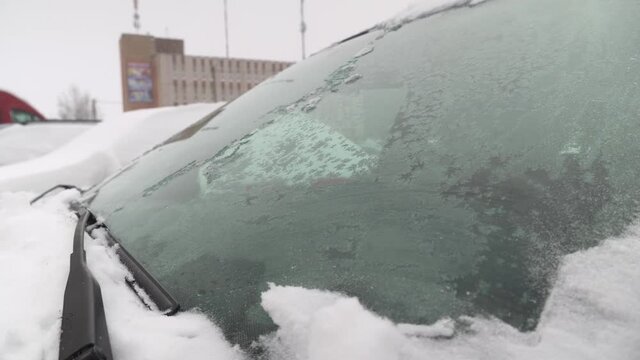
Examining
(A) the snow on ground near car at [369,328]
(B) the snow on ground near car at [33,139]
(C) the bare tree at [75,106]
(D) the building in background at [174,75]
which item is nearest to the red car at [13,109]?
(B) the snow on ground near car at [33,139]

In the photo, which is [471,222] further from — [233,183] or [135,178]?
[135,178]

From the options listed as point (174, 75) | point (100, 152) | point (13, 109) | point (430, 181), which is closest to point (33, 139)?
point (100, 152)

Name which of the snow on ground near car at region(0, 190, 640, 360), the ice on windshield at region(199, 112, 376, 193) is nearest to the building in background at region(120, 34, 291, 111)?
the ice on windshield at region(199, 112, 376, 193)

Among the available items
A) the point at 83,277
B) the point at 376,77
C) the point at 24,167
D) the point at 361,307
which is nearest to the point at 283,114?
the point at 376,77

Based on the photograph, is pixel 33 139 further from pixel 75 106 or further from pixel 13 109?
pixel 75 106

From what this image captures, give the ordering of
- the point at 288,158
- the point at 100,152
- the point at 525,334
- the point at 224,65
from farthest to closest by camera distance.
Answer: the point at 224,65 → the point at 100,152 → the point at 288,158 → the point at 525,334

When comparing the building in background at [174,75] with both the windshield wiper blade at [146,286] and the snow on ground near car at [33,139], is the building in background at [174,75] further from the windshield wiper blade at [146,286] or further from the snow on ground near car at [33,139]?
the windshield wiper blade at [146,286]

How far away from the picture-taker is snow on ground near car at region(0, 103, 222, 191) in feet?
8.95

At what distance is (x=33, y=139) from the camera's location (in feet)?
16.8

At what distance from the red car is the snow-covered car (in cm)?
1271

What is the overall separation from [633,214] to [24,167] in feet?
11.0

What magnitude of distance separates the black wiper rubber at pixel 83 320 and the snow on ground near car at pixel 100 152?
2035mm

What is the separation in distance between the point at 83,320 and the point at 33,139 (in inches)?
206

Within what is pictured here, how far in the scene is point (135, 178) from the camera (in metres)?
1.59
